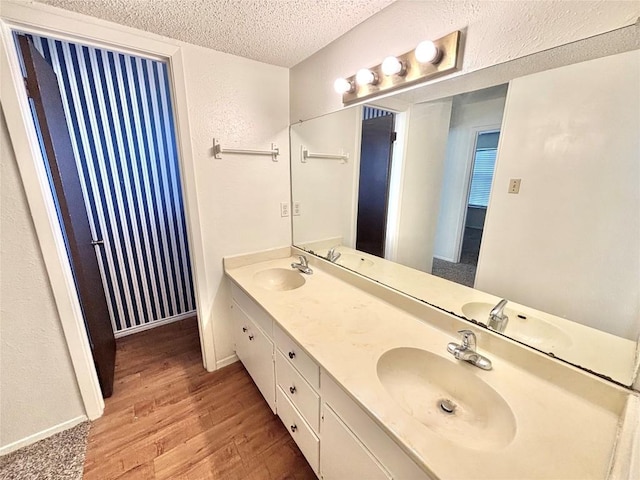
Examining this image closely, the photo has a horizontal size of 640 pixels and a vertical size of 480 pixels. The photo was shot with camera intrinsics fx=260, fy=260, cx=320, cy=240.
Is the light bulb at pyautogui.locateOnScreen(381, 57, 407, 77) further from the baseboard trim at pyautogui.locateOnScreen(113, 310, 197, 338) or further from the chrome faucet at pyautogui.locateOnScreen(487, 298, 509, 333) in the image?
Answer: the baseboard trim at pyautogui.locateOnScreen(113, 310, 197, 338)

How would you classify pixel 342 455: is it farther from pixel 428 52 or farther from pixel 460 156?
pixel 428 52

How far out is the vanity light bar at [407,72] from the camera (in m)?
0.97

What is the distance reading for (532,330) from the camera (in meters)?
0.91

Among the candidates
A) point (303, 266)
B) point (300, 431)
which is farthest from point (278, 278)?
point (300, 431)

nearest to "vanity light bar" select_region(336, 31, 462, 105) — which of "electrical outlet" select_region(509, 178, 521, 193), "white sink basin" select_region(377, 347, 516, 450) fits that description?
"electrical outlet" select_region(509, 178, 521, 193)

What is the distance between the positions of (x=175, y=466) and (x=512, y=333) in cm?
165

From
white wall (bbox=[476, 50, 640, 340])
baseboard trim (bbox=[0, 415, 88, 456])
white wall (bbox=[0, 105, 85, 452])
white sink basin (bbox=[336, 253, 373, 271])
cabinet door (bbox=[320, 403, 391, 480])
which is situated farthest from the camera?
white sink basin (bbox=[336, 253, 373, 271])

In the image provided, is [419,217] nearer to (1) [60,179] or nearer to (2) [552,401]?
A: (2) [552,401]

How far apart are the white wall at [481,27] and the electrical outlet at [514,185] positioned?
0.40m

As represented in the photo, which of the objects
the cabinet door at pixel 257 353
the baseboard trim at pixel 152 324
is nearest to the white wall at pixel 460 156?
the cabinet door at pixel 257 353

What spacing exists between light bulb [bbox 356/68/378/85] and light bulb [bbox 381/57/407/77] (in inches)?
3.7

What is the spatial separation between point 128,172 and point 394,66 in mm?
2104

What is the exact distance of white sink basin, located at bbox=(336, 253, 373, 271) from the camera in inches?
61.2

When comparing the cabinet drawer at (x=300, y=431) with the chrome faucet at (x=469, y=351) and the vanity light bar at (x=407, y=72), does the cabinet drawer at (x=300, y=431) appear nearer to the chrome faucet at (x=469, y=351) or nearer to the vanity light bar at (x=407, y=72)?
the chrome faucet at (x=469, y=351)
